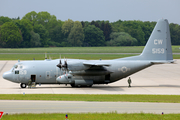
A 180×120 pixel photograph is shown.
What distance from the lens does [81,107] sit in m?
18.4

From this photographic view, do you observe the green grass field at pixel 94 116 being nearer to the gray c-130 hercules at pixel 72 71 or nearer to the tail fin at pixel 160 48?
the gray c-130 hercules at pixel 72 71

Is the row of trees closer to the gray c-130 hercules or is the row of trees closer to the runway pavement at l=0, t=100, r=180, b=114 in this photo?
the gray c-130 hercules

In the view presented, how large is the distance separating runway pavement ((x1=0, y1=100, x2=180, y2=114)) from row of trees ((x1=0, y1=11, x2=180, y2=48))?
121 metres

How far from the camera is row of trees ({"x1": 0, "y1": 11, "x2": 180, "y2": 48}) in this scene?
138375mm

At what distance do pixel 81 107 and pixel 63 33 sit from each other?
149 metres

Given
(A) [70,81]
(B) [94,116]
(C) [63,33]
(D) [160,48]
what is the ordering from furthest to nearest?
(C) [63,33] → (D) [160,48] → (A) [70,81] → (B) [94,116]

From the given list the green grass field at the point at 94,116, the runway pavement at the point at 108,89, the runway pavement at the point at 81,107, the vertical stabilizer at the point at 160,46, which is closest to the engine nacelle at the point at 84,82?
the runway pavement at the point at 108,89

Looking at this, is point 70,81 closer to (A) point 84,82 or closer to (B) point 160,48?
(A) point 84,82

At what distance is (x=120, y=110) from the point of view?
57.8 ft

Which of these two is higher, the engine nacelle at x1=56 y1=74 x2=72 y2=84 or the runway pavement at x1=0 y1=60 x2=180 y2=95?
the engine nacelle at x1=56 y1=74 x2=72 y2=84

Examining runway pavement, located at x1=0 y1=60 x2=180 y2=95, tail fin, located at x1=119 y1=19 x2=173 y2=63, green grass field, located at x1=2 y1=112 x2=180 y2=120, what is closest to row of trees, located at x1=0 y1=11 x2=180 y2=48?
runway pavement, located at x1=0 y1=60 x2=180 y2=95

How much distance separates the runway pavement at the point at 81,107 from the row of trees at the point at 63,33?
120844 mm

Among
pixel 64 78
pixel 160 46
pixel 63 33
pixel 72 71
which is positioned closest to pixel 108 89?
pixel 72 71

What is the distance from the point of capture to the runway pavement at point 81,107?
1727cm
